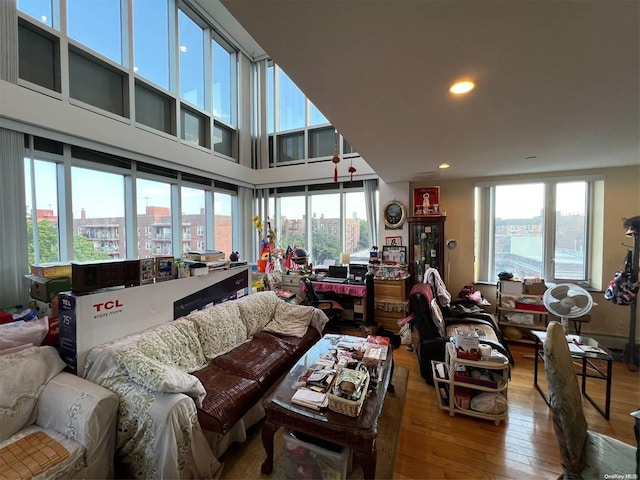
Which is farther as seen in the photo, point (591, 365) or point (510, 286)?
point (510, 286)

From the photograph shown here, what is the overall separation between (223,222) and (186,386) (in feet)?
12.4

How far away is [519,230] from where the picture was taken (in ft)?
12.8

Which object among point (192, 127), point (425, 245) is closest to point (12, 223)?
point (192, 127)

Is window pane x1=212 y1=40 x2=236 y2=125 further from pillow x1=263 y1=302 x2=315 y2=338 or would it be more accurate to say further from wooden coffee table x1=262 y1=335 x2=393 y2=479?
wooden coffee table x1=262 y1=335 x2=393 y2=479

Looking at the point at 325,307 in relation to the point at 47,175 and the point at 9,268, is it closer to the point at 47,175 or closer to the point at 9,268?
the point at 9,268

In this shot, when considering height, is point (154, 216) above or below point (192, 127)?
below

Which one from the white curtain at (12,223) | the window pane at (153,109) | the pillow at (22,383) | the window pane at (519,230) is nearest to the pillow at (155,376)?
the pillow at (22,383)

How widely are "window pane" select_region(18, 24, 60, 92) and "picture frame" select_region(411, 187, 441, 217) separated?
452 cm

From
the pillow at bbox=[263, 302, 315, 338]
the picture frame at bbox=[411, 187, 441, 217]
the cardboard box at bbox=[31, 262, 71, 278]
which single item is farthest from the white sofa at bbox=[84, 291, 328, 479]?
the picture frame at bbox=[411, 187, 441, 217]

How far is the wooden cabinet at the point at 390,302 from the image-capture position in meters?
3.71

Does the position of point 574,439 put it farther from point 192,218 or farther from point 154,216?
point 192,218

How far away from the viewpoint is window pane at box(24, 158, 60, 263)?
8.21ft

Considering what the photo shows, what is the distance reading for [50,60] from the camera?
2598 millimetres

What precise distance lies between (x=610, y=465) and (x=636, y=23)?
196cm
